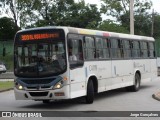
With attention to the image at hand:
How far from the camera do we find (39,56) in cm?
1720

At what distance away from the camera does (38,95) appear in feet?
55.9

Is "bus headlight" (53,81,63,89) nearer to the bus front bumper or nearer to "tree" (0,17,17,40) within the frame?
the bus front bumper

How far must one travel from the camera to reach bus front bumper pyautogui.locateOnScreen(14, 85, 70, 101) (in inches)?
658

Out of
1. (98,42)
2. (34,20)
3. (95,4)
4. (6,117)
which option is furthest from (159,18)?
(6,117)

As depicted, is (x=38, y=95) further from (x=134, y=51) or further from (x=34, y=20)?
(x=34, y=20)

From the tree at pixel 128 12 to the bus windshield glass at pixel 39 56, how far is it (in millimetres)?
56011

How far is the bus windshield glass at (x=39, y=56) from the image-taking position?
16922 mm

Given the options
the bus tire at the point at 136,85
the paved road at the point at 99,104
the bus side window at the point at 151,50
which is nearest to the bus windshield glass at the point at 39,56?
the paved road at the point at 99,104

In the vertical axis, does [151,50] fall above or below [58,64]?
below

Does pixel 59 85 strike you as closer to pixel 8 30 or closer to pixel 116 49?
pixel 116 49

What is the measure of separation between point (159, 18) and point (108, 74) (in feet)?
212

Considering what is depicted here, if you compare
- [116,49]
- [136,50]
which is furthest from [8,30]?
[116,49]

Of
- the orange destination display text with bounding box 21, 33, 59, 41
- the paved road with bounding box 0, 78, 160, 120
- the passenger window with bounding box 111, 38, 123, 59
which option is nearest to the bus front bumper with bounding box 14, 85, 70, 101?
the paved road with bounding box 0, 78, 160, 120

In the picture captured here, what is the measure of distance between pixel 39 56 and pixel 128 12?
191 ft
